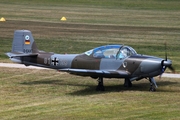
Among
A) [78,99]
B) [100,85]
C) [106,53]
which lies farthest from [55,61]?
[78,99]

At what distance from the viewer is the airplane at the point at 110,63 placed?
20.2m

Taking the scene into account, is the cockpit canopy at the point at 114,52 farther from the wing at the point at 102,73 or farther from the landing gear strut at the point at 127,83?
the landing gear strut at the point at 127,83

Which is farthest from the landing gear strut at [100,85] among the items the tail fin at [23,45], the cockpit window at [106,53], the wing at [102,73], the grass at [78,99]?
the tail fin at [23,45]

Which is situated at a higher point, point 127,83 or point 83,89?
point 127,83

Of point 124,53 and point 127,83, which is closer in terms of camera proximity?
point 124,53

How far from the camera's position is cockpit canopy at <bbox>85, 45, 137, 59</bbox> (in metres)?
20.9

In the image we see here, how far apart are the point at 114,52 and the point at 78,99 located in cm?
301

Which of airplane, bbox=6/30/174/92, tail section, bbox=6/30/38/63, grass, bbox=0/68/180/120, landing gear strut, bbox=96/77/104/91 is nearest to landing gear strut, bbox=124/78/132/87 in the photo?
airplane, bbox=6/30/174/92

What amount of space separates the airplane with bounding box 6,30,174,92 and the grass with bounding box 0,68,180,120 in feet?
2.07

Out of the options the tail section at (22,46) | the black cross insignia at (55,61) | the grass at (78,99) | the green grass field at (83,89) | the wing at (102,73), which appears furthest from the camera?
the tail section at (22,46)

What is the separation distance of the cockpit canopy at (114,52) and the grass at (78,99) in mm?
1290

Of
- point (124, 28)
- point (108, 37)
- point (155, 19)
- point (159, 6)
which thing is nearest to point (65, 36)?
point (108, 37)

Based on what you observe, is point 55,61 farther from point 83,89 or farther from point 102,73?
point 102,73

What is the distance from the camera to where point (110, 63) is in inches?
826
